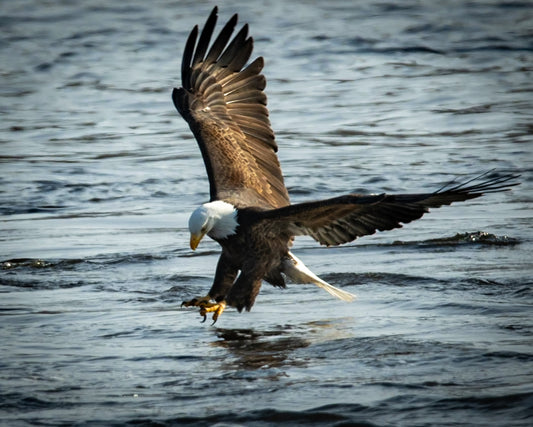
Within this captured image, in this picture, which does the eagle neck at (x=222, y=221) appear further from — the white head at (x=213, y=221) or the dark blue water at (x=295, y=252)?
the dark blue water at (x=295, y=252)

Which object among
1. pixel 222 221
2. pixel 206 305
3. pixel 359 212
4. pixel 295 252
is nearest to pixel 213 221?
pixel 222 221

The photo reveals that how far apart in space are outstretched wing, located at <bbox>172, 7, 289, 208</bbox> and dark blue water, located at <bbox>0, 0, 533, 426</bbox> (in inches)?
29.0

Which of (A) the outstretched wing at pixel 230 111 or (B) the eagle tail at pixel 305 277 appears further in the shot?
(A) the outstretched wing at pixel 230 111

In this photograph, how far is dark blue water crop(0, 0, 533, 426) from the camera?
15.6ft

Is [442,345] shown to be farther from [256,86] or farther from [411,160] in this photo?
[411,160]

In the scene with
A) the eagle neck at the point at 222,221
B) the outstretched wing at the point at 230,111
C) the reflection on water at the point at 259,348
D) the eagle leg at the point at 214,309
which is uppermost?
the outstretched wing at the point at 230,111

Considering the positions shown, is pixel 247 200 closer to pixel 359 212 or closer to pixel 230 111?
pixel 359 212

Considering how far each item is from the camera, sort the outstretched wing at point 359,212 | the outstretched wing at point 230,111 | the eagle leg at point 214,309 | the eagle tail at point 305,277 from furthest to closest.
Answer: the outstretched wing at point 230,111 < the eagle tail at point 305,277 < the eagle leg at point 214,309 < the outstretched wing at point 359,212

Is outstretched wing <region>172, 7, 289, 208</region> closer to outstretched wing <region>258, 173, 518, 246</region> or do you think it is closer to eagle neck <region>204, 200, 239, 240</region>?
eagle neck <region>204, 200, 239, 240</region>

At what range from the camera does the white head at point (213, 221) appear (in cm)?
610

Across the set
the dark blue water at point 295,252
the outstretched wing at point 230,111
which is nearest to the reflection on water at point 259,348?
the dark blue water at point 295,252

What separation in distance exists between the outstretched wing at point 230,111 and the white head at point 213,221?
65 cm

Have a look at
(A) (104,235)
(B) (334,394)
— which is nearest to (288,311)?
(B) (334,394)

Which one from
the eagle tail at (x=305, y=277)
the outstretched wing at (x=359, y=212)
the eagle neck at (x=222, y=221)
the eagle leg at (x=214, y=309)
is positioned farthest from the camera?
the eagle tail at (x=305, y=277)
